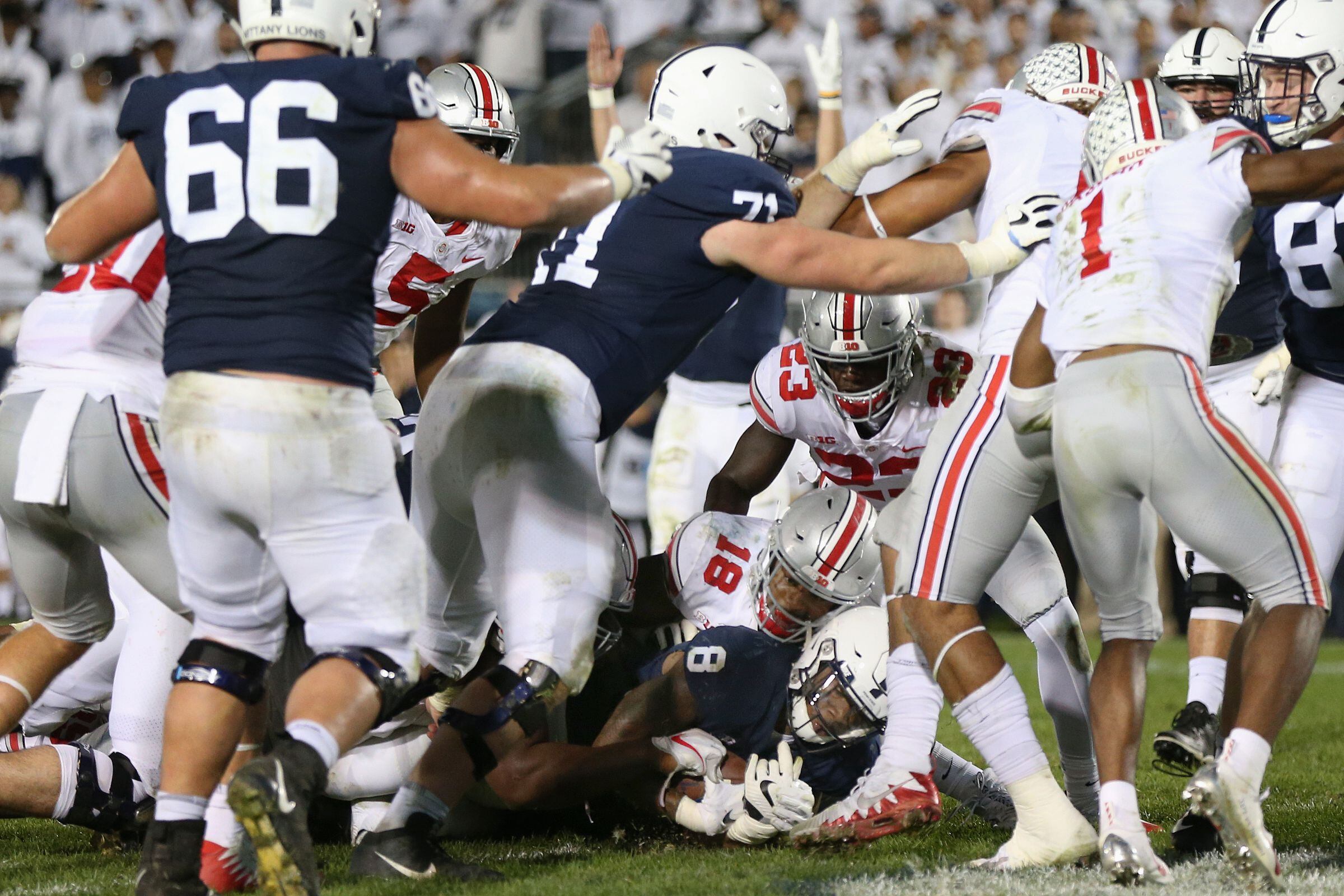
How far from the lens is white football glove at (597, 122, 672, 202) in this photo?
3.29m

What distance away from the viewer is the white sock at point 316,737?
301cm

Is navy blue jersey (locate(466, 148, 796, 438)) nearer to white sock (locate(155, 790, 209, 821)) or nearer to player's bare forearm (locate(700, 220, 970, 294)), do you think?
player's bare forearm (locate(700, 220, 970, 294))

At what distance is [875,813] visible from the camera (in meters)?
3.92

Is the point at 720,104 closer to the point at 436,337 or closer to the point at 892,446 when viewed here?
the point at 892,446

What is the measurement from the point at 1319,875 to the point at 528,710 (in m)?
1.80

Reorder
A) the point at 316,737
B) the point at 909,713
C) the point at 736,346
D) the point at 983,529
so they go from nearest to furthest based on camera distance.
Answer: the point at 316,737 → the point at 983,529 → the point at 909,713 → the point at 736,346

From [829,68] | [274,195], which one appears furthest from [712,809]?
[829,68]

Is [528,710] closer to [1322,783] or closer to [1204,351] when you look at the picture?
[1204,351]

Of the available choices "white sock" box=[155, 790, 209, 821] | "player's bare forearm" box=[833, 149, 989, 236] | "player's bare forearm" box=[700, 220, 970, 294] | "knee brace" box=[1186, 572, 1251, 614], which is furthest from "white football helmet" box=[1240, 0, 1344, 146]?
"white sock" box=[155, 790, 209, 821]

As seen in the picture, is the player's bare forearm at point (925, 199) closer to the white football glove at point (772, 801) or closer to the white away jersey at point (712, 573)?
the white away jersey at point (712, 573)

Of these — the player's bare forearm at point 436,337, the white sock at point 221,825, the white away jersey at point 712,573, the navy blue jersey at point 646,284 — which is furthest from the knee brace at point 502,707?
the player's bare forearm at point 436,337

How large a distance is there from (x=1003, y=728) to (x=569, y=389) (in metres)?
1.28

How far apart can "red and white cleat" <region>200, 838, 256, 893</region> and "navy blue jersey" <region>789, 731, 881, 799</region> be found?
1480 millimetres

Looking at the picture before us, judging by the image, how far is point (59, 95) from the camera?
37.0ft
